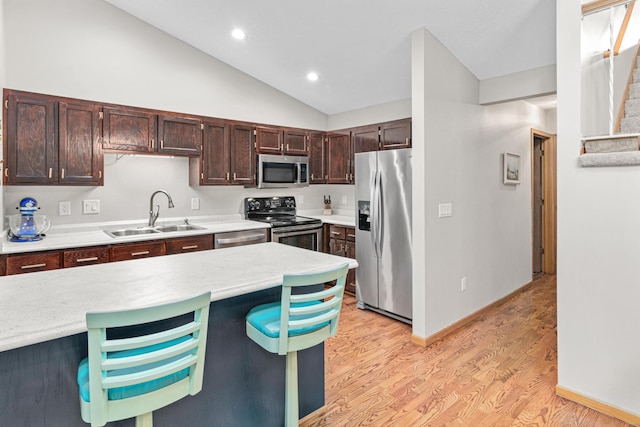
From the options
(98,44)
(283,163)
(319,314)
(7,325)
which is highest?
(98,44)

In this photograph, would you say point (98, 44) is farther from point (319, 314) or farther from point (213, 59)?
point (319, 314)

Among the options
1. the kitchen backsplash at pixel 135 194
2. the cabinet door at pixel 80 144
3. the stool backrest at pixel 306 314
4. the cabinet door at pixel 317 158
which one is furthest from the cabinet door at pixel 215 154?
the stool backrest at pixel 306 314

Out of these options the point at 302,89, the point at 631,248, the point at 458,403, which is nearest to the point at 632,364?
the point at 631,248

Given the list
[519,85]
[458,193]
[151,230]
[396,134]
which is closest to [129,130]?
[151,230]

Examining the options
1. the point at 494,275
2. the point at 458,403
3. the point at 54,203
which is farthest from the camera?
the point at 494,275

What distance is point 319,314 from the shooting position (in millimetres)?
1800

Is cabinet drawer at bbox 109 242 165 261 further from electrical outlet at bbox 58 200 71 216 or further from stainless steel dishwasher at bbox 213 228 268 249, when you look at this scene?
electrical outlet at bbox 58 200 71 216

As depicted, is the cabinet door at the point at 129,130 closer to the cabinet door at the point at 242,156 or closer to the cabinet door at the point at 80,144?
the cabinet door at the point at 80,144

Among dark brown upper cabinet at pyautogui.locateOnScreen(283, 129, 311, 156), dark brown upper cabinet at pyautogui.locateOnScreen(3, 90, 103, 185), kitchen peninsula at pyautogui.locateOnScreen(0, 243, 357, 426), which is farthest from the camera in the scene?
dark brown upper cabinet at pyautogui.locateOnScreen(283, 129, 311, 156)

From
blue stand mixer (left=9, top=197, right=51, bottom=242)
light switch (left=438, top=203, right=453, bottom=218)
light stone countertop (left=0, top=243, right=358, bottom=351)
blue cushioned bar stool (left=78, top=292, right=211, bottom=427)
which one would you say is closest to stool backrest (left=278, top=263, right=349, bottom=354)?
light stone countertop (left=0, top=243, right=358, bottom=351)

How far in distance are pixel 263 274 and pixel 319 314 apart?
0.35 m

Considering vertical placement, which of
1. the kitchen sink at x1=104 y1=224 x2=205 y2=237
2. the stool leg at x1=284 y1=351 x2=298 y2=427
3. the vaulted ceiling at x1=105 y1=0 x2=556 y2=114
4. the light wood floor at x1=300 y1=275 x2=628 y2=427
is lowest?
the light wood floor at x1=300 y1=275 x2=628 y2=427

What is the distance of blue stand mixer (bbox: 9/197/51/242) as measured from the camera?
2.97 metres

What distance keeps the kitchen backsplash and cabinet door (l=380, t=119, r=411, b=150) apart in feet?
5.72
